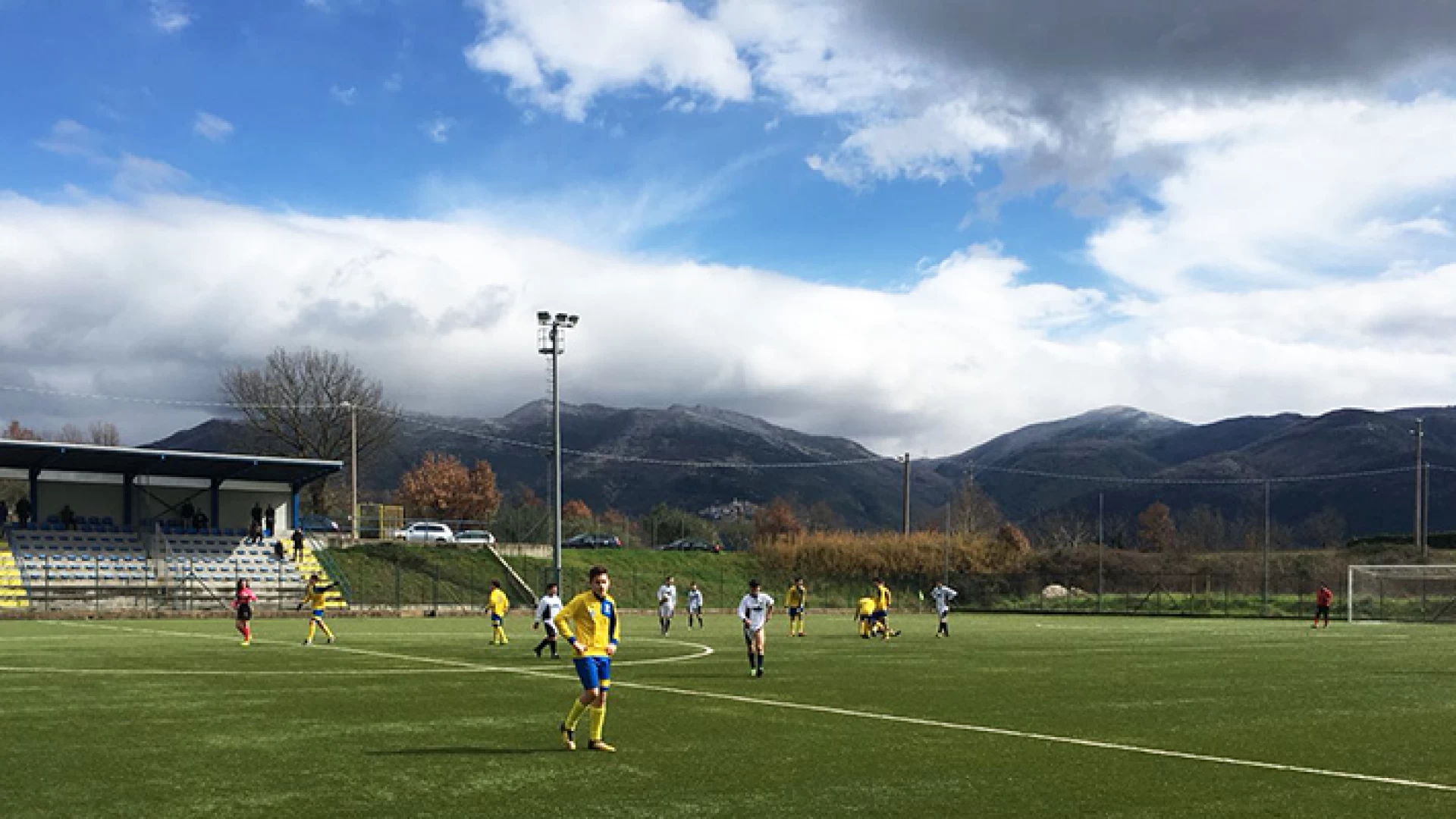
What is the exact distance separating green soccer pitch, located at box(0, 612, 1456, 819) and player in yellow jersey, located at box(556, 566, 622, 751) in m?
0.48

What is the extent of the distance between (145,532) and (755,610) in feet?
172

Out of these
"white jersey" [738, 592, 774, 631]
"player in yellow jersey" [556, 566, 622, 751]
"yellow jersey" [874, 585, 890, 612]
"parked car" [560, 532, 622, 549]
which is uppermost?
"player in yellow jersey" [556, 566, 622, 751]

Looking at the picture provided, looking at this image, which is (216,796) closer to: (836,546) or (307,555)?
(307,555)

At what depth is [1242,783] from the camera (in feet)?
41.8

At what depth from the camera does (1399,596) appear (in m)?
68.2

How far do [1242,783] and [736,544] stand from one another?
10550cm

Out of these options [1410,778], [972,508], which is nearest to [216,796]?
[1410,778]

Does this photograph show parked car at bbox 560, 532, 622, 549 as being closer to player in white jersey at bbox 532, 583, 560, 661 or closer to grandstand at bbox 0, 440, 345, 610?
grandstand at bbox 0, 440, 345, 610

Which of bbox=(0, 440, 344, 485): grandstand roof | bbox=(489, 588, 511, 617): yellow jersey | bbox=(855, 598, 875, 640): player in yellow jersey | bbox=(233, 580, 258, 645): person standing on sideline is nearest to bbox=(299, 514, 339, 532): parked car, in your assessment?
bbox=(0, 440, 344, 485): grandstand roof

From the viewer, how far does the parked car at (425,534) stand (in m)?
83.3

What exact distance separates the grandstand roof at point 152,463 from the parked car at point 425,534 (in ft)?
30.4

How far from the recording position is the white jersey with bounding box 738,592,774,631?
25766mm

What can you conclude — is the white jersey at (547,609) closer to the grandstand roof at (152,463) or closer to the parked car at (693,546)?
the grandstand roof at (152,463)

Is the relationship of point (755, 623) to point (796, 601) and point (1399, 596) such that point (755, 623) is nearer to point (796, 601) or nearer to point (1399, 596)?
point (796, 601)
